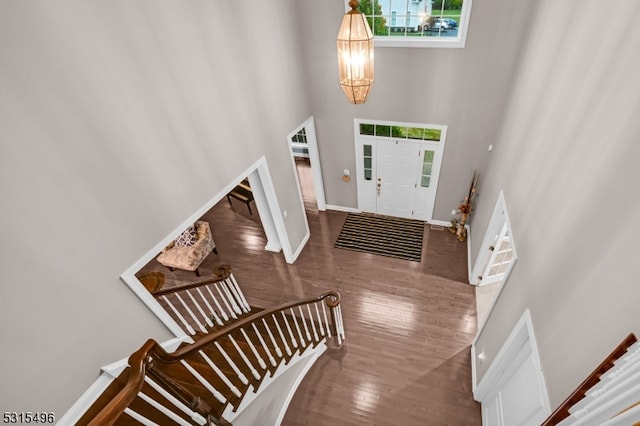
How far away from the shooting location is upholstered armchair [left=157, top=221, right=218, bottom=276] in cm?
551

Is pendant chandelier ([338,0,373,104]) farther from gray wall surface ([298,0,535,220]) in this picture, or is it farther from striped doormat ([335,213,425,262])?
striped doormat ([335,213,425,262])

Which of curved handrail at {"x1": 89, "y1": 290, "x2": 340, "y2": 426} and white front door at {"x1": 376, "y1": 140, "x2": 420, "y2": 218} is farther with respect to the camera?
white front door at {"x1": 376, "y1": 140, "x2": 420, "y2": 218}

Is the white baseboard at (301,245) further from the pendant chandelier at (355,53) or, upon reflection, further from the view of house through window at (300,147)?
the view of house through window at (300,147)

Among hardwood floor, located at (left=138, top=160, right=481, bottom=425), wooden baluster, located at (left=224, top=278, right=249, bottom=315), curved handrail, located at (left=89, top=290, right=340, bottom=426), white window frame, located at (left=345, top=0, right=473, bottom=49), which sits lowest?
hardwood floor, located at (left=138, top=160, right=481, bottom=425)

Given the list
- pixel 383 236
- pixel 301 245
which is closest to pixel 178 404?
pixel 301 245

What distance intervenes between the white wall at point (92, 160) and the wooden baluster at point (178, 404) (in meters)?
0.76

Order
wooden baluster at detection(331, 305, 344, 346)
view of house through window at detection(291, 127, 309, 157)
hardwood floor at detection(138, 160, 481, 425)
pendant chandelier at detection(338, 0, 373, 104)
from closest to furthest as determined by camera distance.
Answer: pendant chandelier at detection(338, 0, 373, 104)
hardwood floor at detection(138, 160, 481, 425)
wooden baluster at detection(331, 305, 344, 346)
view of house through window at detection(291, 127, 309, 157)

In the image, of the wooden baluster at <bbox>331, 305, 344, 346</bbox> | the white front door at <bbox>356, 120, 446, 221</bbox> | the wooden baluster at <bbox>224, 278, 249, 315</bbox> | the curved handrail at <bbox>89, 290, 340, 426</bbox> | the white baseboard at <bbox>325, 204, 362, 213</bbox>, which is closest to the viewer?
the curved handrail at <bbox>89, 290, 340, 426</bbox>

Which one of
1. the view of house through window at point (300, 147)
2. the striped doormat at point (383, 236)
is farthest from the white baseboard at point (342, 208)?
the view of house through window at point (300, 147)

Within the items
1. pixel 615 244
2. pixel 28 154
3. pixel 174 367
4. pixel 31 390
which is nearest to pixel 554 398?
pixel 615 244

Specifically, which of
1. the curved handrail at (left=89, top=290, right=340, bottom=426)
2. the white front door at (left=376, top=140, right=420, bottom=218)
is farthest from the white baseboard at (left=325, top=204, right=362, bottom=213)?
the curved handrail at (left=89, top=290, right=340, bottom=426)

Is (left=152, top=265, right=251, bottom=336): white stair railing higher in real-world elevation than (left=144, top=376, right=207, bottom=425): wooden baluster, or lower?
lower

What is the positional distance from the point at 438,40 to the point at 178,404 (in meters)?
5.27

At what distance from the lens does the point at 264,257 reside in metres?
5.79
